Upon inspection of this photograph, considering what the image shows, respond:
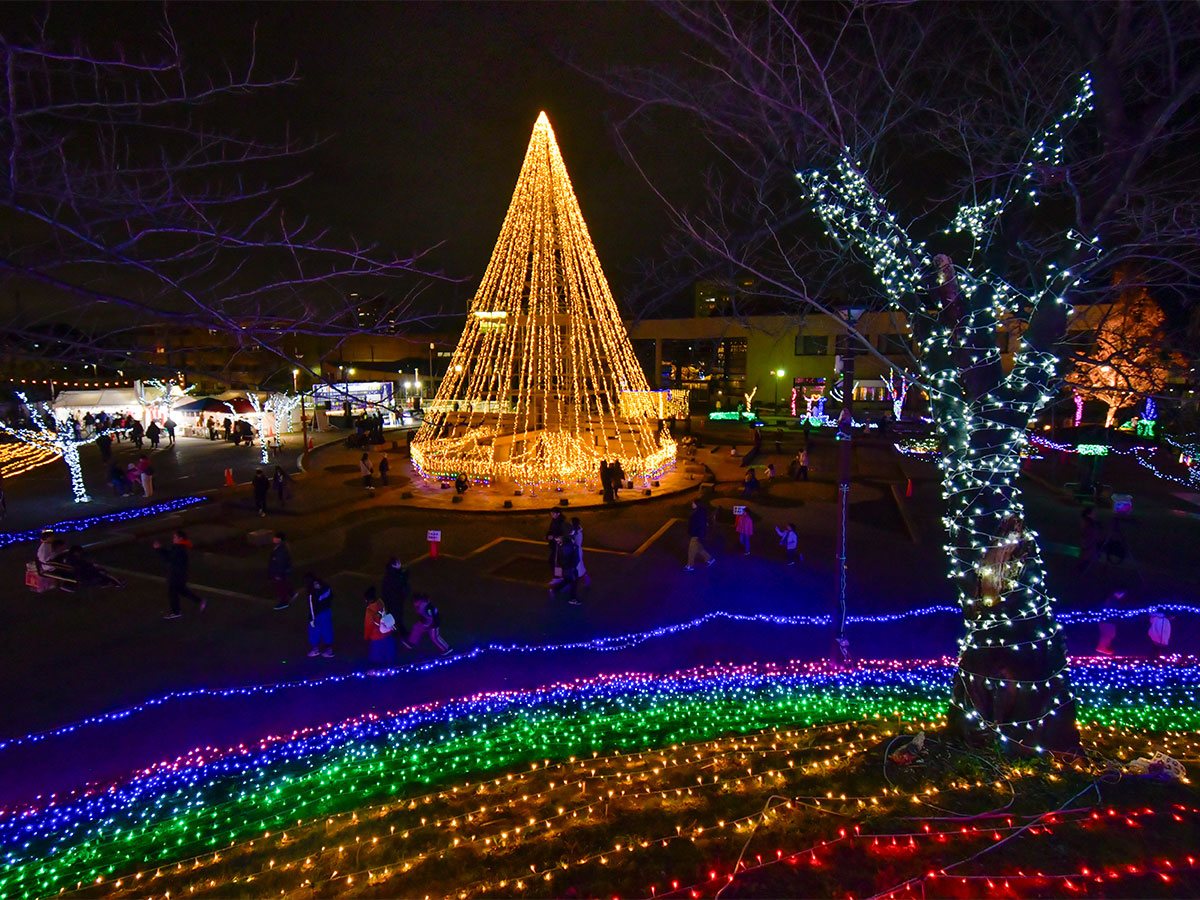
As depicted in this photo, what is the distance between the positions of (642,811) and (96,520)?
15.3 m

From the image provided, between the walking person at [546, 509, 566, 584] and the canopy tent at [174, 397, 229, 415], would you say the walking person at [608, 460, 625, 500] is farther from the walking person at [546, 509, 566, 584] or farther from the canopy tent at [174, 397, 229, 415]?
the canopy tent at [174, 397, 229, 415]

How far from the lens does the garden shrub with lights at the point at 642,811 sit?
3.48 meters

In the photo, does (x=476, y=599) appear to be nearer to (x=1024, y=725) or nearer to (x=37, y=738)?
(x=37, y=738)

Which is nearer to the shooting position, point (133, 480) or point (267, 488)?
point (267, 488)

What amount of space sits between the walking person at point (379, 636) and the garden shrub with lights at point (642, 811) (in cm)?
140

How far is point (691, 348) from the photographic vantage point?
198 ft

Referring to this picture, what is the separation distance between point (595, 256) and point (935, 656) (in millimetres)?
12236

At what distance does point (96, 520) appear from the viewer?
1380cm

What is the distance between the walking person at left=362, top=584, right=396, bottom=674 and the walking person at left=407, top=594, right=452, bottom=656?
375 millimetres

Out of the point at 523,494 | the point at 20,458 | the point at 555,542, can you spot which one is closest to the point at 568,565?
the point at 555,542

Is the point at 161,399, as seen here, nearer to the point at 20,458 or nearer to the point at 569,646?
the point at 20,458

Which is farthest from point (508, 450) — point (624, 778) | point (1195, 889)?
point (1195, 889)

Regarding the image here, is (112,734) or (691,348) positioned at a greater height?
(691,348)

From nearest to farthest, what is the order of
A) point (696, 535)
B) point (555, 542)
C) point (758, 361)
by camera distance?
point (555, 542), point (696, 535), point (758, 361)
